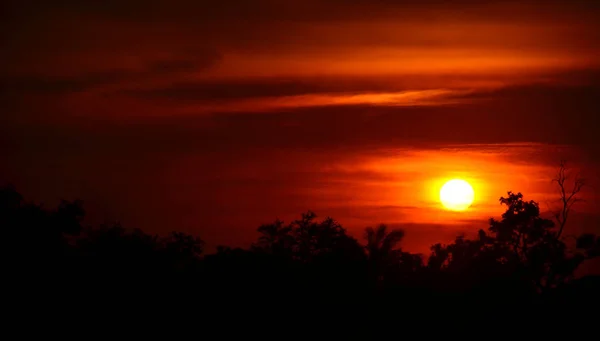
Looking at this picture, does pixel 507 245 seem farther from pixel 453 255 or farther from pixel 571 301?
pixel 571 301

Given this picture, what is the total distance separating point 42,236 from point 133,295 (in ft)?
28.5

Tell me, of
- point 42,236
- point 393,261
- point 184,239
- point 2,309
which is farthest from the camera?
point 393,261

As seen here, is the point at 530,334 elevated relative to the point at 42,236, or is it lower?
lower

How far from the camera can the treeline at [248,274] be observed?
46.9 m

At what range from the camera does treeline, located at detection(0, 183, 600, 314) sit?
4691 cm

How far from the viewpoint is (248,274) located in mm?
48062

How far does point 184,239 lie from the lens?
60594 millimetres

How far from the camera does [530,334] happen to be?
48031 millimetres

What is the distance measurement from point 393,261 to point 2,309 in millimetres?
25585

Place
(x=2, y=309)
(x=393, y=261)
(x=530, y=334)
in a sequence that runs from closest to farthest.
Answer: (x=2, y=309), (x=530, y=334), (x=393, y=261)

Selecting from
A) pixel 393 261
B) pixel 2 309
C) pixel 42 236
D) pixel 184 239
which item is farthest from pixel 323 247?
pixel 2 309

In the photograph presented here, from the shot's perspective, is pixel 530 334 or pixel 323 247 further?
pixel 323 247

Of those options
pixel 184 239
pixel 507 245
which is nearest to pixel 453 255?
pixel 507 245

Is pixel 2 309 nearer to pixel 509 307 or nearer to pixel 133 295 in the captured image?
pixel 133 295
